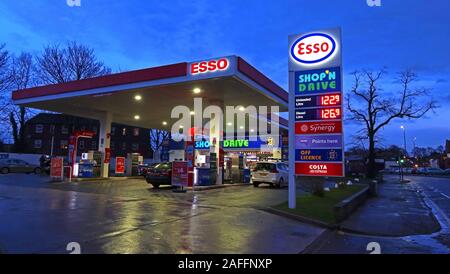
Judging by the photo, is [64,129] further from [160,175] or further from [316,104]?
[316,104]

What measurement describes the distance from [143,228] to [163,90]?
13188mm

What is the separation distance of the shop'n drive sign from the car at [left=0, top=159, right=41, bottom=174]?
1170 inches

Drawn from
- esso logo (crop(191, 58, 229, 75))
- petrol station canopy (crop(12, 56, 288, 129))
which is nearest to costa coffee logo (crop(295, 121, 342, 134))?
petrol station canopy (crop(12, 56, 288, 129))

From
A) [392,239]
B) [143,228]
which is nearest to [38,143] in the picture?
[143,228]

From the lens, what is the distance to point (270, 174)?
2312cm

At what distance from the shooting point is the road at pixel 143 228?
268 inches

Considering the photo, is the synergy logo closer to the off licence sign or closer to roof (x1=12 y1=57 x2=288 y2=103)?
roof (x1=12 y1=57 x2=288 y2=103)

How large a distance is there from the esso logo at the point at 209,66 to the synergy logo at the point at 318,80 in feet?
15.3

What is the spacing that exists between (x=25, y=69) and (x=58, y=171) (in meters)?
26.6

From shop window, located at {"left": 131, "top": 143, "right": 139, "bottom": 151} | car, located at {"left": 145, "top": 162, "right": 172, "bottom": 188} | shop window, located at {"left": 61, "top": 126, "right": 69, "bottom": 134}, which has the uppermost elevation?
shop window, located at {"left": 61, "top": 126, "right": 69, "bottom": 134}

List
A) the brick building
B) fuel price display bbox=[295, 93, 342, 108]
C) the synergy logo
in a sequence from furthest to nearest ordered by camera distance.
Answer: the brick building → the synergy logo → fuel price display bbox=[295, 93, 342, 108]

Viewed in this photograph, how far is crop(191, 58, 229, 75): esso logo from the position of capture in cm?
1690

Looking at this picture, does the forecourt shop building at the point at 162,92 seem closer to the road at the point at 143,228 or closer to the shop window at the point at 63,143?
the road at the point at 143,228
